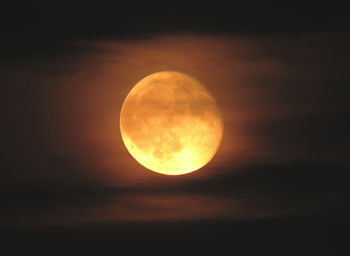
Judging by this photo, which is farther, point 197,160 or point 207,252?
point 207,252

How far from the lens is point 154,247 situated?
18.4 m

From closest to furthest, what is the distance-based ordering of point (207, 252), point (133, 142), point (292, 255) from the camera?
point (133, 142)
point (292, 255)
point (207, 252)

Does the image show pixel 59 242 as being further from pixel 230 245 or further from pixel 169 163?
pixel 169 163

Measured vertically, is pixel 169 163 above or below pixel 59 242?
below

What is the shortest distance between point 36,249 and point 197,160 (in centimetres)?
729

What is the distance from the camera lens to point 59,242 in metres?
17.2

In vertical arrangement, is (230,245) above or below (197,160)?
above

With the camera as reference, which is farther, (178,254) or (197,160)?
(178,254)

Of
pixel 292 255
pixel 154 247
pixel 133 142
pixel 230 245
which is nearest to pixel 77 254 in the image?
pixel 154 247

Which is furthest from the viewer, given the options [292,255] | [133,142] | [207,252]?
[207,252]

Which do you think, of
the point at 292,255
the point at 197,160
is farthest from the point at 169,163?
the point at 292,255

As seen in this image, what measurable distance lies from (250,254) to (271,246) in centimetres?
53

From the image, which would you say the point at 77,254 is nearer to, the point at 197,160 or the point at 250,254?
the point at 250,254

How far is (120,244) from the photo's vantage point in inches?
723
